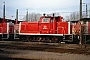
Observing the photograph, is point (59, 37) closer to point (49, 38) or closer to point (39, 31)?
point (49, 38)

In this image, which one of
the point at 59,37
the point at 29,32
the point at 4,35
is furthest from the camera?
the point at 4,35

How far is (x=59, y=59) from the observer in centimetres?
1095

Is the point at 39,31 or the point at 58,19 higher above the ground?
the point at 58,19

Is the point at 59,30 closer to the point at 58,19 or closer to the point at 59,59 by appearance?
the point at 58,19

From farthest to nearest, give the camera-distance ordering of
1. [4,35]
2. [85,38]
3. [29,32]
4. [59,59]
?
[4,35] < [29,32] < [85,38] < [59,59]

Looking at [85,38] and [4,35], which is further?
[4,35]

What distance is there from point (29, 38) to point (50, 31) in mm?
3196

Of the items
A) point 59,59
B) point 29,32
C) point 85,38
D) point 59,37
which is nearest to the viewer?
point 59,59

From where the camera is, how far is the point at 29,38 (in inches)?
1077

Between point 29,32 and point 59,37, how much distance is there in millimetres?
4619

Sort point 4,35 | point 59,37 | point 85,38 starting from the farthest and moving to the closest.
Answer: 1. point 4,35
2. point 59,37
3. point 85,38

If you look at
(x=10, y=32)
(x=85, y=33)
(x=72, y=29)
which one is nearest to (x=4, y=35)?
(x=10, y=32)

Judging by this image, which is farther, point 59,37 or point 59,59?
point 59,37

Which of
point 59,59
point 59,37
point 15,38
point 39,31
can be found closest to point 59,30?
point 59,37
